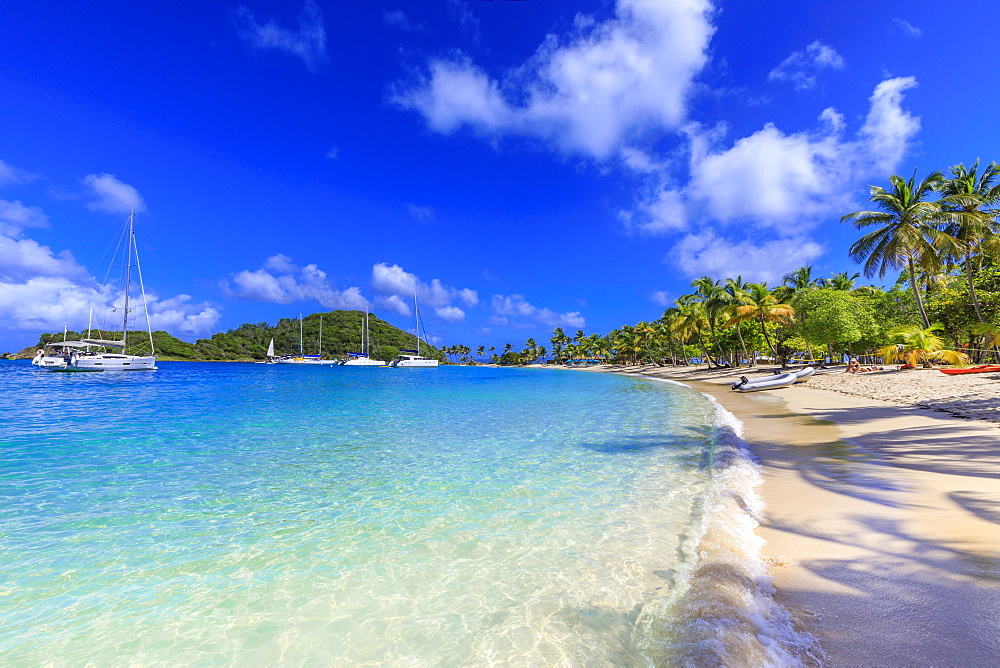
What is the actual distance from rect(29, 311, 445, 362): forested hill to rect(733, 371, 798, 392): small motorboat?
331ft

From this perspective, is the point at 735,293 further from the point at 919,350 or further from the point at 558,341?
the point at 558,341

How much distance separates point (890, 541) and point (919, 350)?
1188 inches

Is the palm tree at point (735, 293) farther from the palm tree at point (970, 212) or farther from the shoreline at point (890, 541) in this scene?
the shoreline at point (890, 541)

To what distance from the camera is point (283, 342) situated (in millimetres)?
132875

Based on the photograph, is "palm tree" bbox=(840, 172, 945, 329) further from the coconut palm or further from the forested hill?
the forested hill

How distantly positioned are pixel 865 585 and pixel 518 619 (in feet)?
9.10

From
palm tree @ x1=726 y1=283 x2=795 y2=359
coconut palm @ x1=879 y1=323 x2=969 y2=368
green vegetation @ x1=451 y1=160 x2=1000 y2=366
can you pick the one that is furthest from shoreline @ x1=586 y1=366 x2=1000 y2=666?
palm tree @ x1=726 y1=283 x2=795 y2=359

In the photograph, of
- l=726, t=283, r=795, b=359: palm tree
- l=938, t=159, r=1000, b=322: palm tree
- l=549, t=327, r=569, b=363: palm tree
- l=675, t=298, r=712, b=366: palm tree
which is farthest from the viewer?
l=549, t=327, r=569, b=363: palm tree

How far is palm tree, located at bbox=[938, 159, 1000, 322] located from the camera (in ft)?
76.6

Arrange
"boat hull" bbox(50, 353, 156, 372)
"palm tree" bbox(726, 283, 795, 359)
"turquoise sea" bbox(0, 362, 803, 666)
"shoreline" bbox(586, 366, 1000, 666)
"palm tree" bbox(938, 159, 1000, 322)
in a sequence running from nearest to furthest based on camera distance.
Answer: "shoreline" bbox(586, 366, 1000, 666)
"turquoise sea" bbox(0, 362, 803, 666)
"palm tree" bbox(938, 159, 1000, 322)
"palm tree" bbox(726, 283, 795, 359)
"boat hull" bbox(50, 353, 156, 372)

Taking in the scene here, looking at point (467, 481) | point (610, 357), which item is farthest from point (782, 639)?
point (610, 357)

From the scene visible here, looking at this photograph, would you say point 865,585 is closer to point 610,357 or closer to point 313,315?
point 610,357

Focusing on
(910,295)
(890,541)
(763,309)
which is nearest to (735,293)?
(763,309)

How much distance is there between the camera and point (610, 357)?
99750 mm
